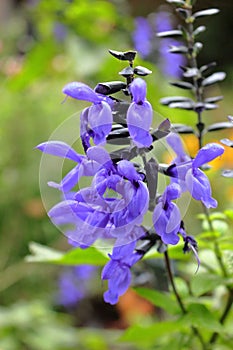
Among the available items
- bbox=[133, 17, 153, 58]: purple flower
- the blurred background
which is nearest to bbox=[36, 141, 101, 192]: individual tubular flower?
the blurred background

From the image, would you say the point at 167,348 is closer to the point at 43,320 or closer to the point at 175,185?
the point at 175,185

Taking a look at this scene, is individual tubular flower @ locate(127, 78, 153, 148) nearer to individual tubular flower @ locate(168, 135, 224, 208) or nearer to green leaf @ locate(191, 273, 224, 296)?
individual tubular flower @ locate(168, 135, 224, 208)

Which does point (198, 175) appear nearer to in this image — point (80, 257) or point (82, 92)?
point (82, 92)

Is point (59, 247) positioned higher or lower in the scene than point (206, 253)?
lower

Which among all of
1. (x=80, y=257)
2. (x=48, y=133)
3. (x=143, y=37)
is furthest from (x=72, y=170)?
(x=48, y=133)

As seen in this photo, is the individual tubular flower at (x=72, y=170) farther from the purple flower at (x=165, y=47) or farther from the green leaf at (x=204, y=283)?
the purple flower at (x=165, y=47)

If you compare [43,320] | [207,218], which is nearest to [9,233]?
[43,320]
